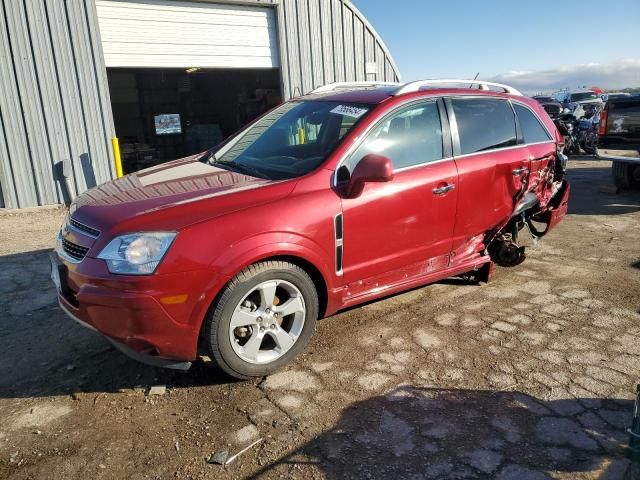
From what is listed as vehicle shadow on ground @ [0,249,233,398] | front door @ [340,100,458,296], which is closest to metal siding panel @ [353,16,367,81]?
front door @ [340,100,458,296]

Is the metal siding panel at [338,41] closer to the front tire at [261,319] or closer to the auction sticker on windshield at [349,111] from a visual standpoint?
the auction sticker on windshield at [349,111]

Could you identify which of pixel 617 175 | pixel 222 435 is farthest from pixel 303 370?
pixel 617 175

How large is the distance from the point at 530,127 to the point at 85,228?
3962 mm

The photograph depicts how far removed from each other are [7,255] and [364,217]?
4.66 meters

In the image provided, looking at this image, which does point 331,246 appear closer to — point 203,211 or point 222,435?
point 203,211

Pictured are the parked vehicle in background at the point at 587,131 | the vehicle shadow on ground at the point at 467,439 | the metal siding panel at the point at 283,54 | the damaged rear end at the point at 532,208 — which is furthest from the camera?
the parked vehicle in background at the point at 587,131

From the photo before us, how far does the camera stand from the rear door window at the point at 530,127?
478 cm

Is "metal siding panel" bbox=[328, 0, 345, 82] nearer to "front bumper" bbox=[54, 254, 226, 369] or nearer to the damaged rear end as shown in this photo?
the damaged rear end

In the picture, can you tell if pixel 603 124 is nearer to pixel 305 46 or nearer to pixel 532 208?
pixel 532 208

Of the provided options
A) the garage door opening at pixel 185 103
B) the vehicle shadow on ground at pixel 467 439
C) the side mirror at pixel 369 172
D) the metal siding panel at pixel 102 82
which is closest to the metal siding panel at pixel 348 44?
the garage door opening at pixel 185 103

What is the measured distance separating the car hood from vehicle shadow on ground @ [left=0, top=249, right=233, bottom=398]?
1.03 meters

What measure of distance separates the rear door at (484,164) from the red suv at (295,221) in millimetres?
14

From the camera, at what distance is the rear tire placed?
882 centimetres

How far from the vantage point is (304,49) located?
10.8 m
